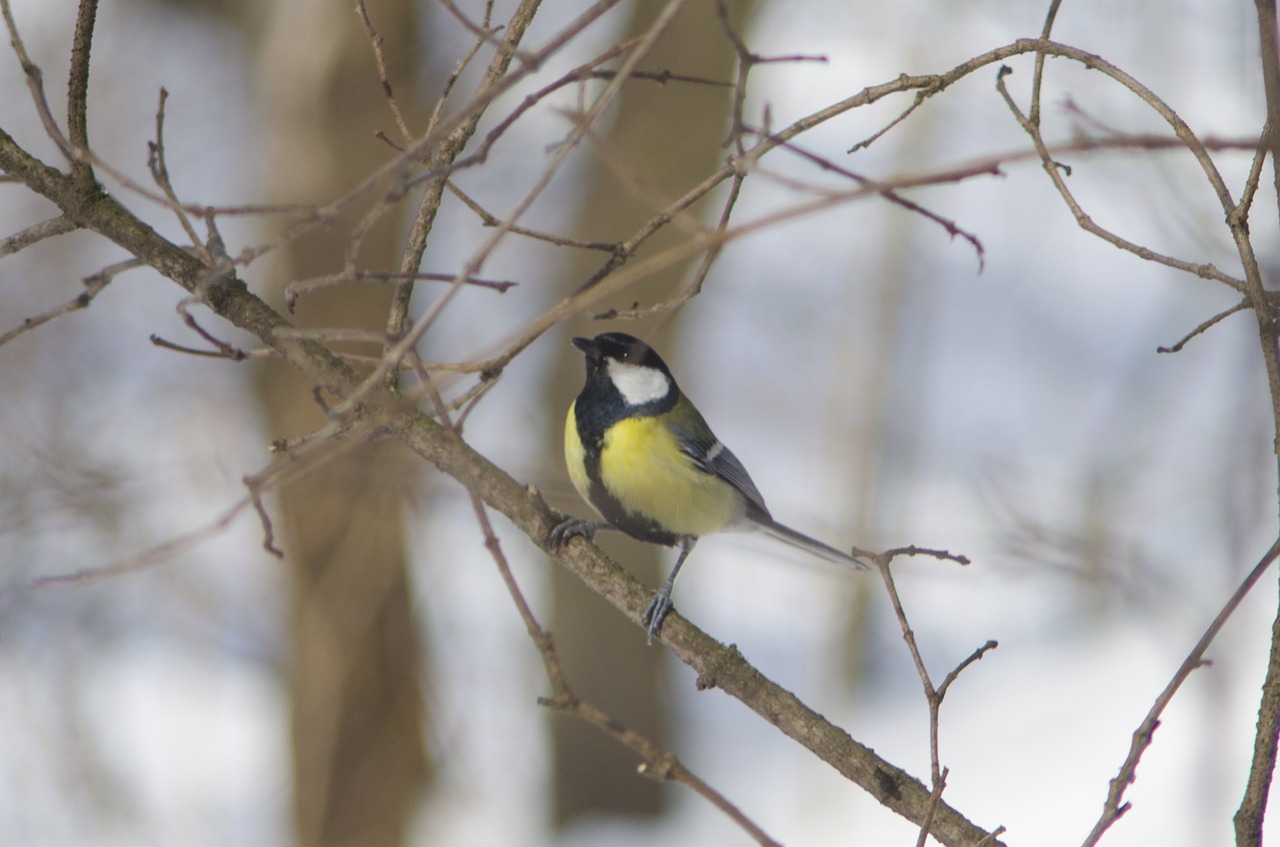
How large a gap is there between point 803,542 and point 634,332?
257 cm

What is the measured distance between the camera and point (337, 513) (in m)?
4.59

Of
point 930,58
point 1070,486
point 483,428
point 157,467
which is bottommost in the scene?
point 157,467

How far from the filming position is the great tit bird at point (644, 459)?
104 inches

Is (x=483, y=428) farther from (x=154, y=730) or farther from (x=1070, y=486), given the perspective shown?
(x=1070, y=486)

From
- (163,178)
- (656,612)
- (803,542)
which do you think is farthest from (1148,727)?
(803,542)

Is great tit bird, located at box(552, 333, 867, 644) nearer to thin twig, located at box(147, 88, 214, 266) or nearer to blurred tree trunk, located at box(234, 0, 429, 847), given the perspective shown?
thin twig, located at box(147, 88, 214, 266)

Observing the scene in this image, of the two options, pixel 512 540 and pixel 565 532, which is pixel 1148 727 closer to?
pixel 565 532

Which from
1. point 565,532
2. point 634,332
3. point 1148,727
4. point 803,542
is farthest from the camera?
point 634,332

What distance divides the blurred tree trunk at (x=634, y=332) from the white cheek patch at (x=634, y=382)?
219 cm

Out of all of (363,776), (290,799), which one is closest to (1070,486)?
(363,776)

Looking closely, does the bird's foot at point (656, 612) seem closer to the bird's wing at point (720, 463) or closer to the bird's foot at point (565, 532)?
the bird's foot at point (565, 532)

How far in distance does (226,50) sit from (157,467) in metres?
2.82

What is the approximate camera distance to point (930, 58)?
688 cm

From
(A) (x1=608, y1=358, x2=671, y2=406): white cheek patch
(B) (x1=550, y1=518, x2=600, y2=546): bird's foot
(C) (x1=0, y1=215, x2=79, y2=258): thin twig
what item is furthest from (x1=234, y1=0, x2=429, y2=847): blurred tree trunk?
(C) (x1=0, y1=215, x2=79, y2=258): thin twig
